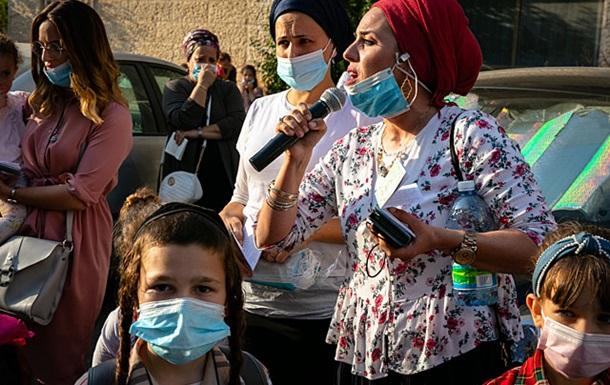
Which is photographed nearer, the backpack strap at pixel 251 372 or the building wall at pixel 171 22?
the backpack strap at pixel 251 372

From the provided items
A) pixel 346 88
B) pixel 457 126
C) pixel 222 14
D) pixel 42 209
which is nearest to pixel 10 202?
pixel 42 209

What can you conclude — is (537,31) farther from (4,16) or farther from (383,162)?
(383,162)

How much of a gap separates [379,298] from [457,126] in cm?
56

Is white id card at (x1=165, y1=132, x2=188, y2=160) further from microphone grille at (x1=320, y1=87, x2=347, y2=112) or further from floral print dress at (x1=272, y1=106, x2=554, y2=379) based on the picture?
floral print dress at (x1=272, y1=106, x2=554, y2=379)

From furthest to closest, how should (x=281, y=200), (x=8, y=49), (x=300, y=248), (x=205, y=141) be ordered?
(x=205, y=141)
(x=8, y=49)
(x=300, y=248)
(x=281, y=200)

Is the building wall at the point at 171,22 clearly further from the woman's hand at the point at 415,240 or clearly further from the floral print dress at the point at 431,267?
the woman's hand at the point at 415,240

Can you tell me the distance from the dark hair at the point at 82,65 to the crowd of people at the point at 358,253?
1.17ft

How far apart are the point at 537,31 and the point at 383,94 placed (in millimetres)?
12663

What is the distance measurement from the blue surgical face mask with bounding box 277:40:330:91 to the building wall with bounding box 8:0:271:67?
Result: 12.8 meters

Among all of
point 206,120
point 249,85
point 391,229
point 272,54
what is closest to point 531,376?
point 391,229

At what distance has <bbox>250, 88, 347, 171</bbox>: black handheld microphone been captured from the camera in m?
3.28

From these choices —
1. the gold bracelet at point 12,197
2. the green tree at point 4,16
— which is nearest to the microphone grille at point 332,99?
the gold bracelet at point 12,197

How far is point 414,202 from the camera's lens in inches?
125

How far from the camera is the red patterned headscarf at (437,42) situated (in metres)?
3.24
